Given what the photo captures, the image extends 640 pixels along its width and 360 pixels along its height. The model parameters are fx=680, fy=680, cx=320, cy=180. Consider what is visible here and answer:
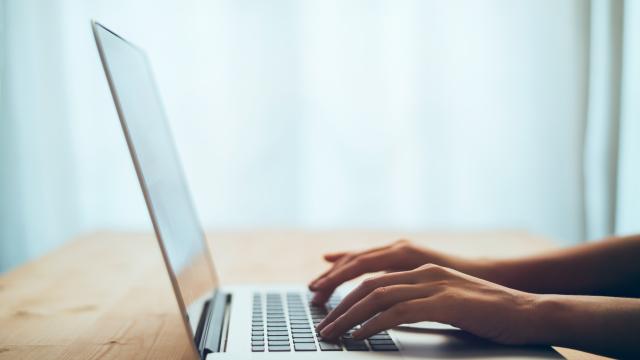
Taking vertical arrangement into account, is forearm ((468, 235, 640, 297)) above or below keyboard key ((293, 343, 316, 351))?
below

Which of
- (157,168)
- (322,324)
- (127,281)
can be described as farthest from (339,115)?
(322,324)

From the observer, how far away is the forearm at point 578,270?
35.3 inches

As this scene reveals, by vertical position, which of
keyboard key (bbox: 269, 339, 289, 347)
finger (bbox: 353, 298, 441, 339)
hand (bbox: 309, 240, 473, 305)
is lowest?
hand (bbox: 309, 240, 473, 305)

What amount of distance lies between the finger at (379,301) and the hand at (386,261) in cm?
21

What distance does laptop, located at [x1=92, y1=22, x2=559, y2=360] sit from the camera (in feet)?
2.11

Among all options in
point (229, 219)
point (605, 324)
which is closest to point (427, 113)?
point (229, 219)

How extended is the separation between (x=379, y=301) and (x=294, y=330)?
11cm

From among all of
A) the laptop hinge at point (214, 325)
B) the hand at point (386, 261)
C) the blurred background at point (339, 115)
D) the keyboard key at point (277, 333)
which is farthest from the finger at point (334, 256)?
the blurred background at point (339, 115)

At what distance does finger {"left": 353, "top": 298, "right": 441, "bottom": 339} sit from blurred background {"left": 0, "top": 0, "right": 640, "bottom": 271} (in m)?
1.89

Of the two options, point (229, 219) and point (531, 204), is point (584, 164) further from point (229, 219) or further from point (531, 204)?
point (229, 219)

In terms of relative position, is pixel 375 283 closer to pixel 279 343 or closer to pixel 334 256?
pixel 279 343

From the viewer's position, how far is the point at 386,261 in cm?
93

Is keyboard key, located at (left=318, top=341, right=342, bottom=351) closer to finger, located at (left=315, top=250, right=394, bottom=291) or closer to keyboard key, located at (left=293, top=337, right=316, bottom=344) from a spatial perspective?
keyboard key, located at (left=293, top=337, right=316, bottom=344)

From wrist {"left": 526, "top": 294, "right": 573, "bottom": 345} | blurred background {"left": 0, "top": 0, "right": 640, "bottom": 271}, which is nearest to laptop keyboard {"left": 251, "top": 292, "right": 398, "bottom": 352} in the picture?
wrist {"left": 526, "top": 294, "right": 573, "bottom": 345}
